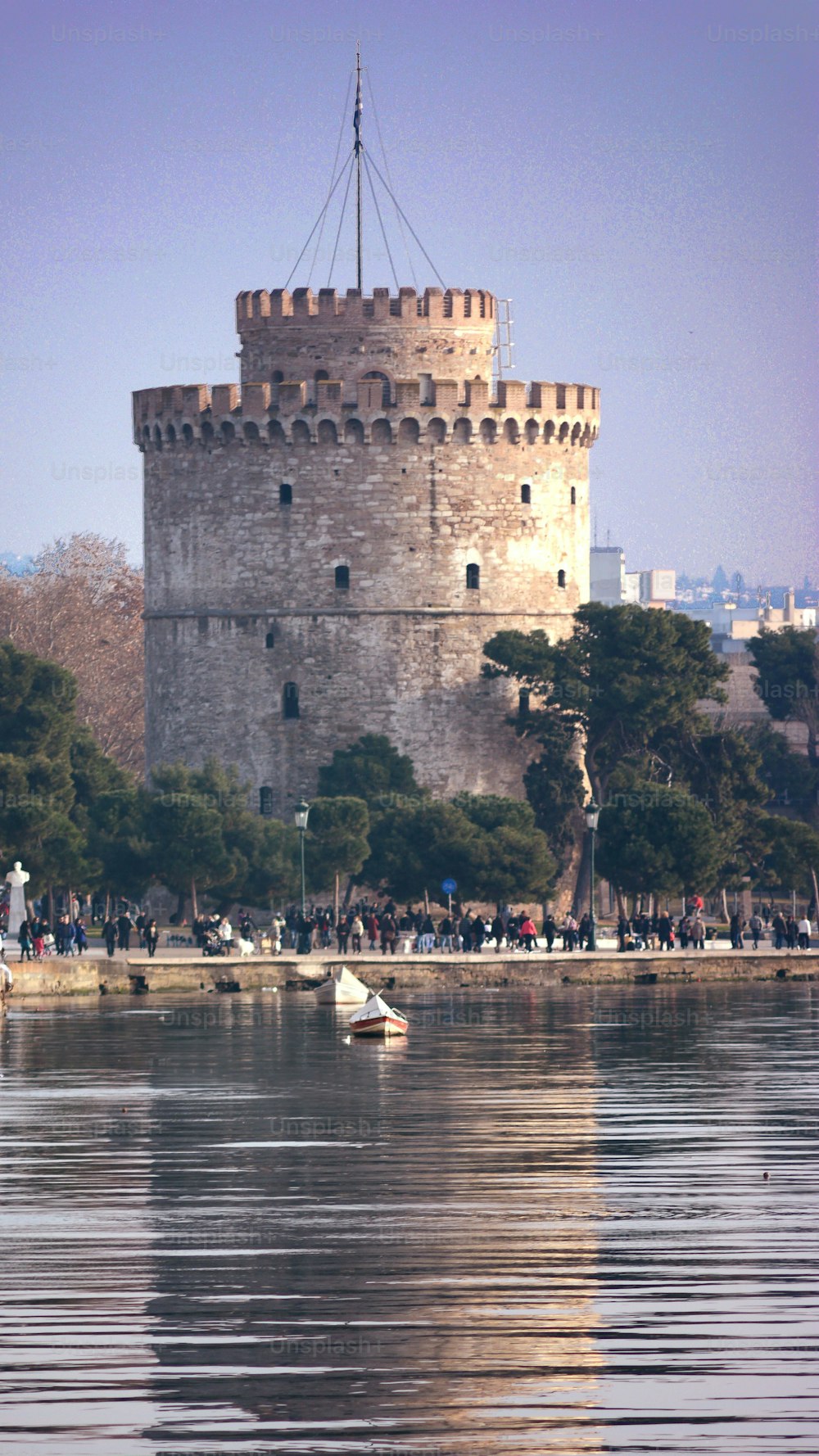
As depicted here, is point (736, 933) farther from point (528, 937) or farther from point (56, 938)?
point (56, 938)

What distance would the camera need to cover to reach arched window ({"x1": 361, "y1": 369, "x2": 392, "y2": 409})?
57.4m

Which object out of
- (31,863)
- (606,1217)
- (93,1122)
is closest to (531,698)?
(31,863)

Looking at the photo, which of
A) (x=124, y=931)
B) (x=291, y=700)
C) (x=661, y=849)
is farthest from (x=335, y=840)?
(x=291, y=700)

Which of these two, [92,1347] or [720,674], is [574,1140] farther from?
[720,674]

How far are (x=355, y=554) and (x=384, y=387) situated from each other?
12.5 feet

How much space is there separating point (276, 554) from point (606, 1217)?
137 ft

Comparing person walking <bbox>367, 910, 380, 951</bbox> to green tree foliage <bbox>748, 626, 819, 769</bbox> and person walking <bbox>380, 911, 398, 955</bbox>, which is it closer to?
person walking <bbox>380, 911, 398, 955</bbox>

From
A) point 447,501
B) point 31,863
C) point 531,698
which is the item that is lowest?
point 31,863

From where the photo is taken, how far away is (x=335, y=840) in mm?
49969

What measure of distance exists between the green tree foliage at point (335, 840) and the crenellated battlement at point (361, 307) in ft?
43.1

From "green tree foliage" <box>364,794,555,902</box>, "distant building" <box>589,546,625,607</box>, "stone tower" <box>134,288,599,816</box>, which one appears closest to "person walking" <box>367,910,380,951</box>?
"green tree foliage" <box>364,794,555,902</box>

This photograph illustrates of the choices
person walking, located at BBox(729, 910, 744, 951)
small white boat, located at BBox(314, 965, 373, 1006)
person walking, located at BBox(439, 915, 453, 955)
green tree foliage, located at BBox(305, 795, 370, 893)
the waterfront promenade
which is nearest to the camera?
small white boat, located at BBox(314, 965, 373, 1006)

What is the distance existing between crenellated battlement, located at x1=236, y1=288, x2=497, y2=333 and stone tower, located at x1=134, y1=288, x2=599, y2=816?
0.05 meters

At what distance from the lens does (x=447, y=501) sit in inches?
2258
